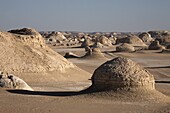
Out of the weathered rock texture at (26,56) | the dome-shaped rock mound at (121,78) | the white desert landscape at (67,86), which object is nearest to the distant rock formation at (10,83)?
the white desert landscape at (67,86)

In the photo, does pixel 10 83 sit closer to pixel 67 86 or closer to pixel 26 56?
pixel 67 86

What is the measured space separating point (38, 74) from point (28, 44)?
11.2ft

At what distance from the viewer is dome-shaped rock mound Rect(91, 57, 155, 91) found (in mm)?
15039

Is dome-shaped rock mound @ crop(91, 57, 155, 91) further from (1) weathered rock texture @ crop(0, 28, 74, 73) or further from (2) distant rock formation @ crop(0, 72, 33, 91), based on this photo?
(1) weathered rock texture @ crop(0, 28, 74, 73)

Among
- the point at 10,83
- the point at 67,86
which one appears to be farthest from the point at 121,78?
the point at 67,86

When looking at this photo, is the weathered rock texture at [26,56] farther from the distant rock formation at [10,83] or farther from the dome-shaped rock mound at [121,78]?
the dome-shaped rock mound at [121,78]

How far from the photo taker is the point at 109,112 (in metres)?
12.2

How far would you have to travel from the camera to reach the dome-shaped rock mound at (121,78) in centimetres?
1504

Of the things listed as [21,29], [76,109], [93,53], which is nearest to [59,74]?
[21,29]

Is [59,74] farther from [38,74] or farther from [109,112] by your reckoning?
[109,112]

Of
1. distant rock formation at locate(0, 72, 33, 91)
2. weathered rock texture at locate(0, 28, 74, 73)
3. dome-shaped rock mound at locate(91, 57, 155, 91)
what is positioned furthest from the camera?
weathered rock texture at locate(0, 28, 74, 73)

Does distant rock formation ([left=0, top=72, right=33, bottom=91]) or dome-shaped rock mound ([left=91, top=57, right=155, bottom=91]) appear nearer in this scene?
dome-shaped rock mound ([left=91, top=57, right=155, bottom=91])

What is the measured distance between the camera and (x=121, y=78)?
1502 centimetres

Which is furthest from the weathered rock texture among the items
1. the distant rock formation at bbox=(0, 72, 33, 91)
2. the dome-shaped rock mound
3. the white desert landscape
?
the dome-shaped rock mound
